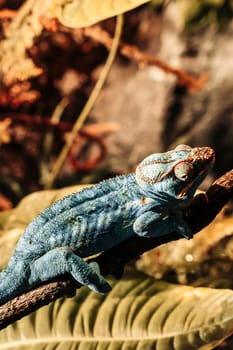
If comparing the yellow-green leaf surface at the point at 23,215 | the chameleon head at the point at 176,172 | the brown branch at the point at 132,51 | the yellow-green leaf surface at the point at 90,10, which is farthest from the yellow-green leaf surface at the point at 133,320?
the brown branch at the point at 132,51

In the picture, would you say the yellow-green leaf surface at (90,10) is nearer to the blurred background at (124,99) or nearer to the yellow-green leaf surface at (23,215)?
the yellow-green leaf surface at (23,215)

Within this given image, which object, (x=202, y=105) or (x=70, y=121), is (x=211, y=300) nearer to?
(x=202, y=105)

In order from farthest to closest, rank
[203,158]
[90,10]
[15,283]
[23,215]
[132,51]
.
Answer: [132,51]
[23,215]
[90,10]
[15,283]
[203,158]

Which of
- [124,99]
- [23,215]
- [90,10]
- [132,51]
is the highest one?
[124,99]

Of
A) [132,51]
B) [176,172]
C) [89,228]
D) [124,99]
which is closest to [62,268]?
[89,228]

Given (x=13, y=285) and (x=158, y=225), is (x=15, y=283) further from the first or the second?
(x=158, y=225)

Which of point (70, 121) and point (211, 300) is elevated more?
point (70, 121)

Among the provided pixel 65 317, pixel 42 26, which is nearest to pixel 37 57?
pixel 42 26
